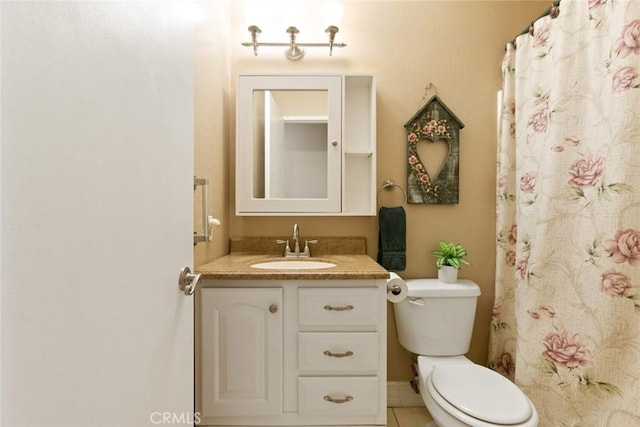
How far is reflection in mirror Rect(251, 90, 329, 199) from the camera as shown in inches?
67.6

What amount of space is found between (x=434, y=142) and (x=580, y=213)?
0.80 metres

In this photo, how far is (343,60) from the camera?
1.82 m

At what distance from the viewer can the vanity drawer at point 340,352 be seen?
129 cm

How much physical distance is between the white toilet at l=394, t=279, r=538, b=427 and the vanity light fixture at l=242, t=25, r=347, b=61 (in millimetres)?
1348

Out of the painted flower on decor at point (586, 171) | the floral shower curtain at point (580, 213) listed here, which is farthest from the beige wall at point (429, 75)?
the painted flower on decor at point (586, 171)

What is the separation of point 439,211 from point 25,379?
5.85 ft

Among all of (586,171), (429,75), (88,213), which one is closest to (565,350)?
(586,171)

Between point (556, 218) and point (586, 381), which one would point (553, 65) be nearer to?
point (556, 218)

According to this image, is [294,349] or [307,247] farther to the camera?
[307,247]

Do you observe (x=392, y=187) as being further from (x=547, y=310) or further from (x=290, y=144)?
(x=547, y=310)

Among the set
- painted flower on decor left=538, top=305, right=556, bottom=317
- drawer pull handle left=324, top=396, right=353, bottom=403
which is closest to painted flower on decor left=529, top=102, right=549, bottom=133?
painted flower on decor left=538, top=305, right=556, bottom=317

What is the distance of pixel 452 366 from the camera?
143cm

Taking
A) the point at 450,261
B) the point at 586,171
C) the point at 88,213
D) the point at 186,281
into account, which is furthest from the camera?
the point at 450,261

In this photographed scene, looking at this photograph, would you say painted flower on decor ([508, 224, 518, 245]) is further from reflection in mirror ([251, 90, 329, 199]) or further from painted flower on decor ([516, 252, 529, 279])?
reflection in mirror ([251, 90, 329, 199])
